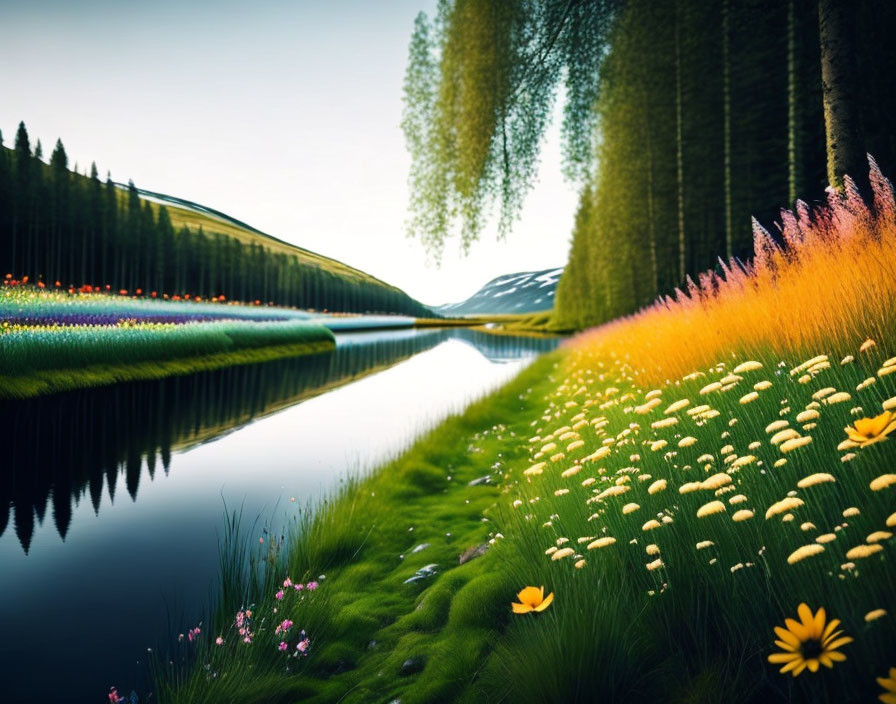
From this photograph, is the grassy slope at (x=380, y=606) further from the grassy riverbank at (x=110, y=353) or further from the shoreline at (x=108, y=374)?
the grassy riverbank at (x=110, y=353)

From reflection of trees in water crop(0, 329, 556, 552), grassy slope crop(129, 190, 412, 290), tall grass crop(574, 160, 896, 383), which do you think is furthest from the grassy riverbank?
grassy slope crop(129, 190, 412, 290)

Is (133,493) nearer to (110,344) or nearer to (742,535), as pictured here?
(742,535)

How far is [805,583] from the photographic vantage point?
177 centimetres

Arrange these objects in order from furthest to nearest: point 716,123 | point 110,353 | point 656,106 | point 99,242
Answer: point 99,242
point 656,106
point 716,123
point 110,353

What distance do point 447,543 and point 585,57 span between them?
5876 mm

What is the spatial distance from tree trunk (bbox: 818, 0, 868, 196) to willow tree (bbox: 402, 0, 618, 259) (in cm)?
230

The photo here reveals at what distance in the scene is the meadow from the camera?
69.6 inches

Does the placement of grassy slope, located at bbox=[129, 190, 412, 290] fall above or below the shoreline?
above

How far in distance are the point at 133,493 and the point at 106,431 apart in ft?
11.6

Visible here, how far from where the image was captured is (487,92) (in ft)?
19.1

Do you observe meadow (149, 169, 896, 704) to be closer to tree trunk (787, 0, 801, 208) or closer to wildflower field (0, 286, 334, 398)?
tree trunk (787, 0, 801, 208)

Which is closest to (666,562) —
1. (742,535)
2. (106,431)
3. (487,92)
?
(742,535)

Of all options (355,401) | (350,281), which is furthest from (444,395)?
(350,281)

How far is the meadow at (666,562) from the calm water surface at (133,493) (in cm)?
60
